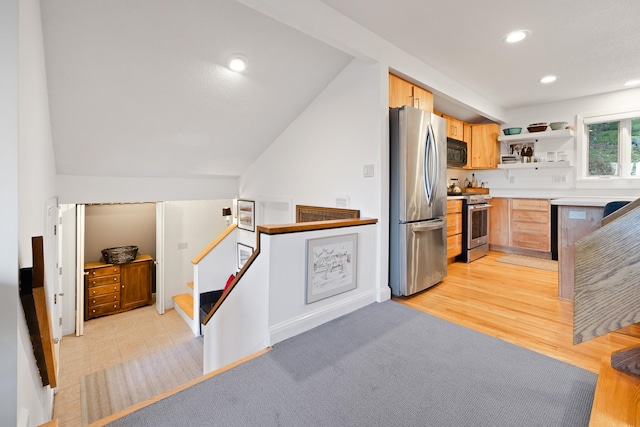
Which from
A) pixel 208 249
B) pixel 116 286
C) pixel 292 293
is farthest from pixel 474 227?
pixel 116 286

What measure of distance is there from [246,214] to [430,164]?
3105 mm

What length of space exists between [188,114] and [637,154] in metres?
5.97

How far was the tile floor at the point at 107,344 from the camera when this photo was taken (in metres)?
3.43

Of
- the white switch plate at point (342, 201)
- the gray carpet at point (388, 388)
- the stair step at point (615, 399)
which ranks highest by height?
the white switch plate at point (342, 201)

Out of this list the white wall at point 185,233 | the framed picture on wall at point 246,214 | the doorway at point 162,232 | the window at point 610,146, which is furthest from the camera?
the white wall at point 185,233

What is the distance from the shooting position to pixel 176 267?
6.21 metres

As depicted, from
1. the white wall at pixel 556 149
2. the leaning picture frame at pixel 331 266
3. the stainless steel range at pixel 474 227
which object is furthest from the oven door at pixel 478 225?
the leaning picture frame at pixel 331 266

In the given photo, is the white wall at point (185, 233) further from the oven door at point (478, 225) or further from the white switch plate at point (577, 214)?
the white switch plate at point (577, 214)

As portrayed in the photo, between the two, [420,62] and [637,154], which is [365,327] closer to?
[420,62]

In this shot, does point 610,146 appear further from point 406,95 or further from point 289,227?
point 289,227

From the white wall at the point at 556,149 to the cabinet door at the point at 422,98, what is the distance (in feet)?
8.70

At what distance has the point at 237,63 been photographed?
2.80m

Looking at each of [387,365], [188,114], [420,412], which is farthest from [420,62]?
[420,412]

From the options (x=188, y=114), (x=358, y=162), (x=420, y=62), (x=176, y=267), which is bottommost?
(x=176, y=267)
